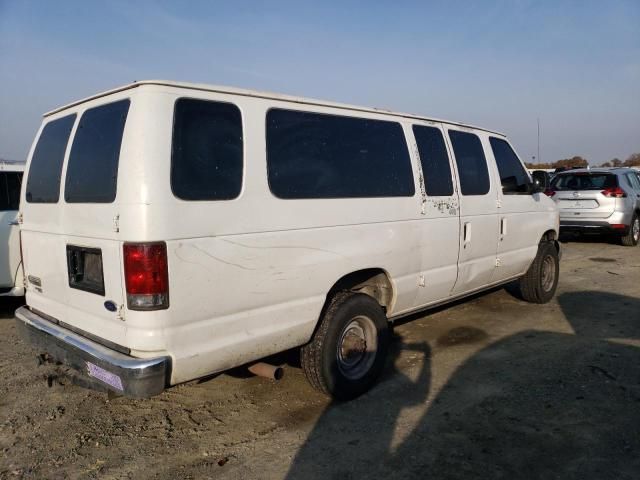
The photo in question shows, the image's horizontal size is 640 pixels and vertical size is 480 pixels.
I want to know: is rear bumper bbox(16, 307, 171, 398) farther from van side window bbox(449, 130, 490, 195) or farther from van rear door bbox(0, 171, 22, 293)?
van side window bbox(449, 130, 490, 195)

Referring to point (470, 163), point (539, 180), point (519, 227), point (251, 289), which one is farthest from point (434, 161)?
point (251, 289)

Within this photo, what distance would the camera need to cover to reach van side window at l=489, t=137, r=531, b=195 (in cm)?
577

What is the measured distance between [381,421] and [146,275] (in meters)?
1.96

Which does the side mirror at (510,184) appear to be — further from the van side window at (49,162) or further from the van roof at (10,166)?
the van roof at (10,166)

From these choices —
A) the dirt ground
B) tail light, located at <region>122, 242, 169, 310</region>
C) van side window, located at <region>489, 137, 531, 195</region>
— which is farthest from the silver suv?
tail light, located at <region>122, 242, 169, 310</region>

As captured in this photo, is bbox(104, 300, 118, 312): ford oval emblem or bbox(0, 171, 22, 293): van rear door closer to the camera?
bbox(104, 300, 118, 312): ford oval emblem

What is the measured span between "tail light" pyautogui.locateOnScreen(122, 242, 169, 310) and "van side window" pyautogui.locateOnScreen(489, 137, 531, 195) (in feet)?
13.4

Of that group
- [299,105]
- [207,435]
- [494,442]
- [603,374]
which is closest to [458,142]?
[299,105]

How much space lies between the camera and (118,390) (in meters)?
2.94

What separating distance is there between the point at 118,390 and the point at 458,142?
3812 millimetres

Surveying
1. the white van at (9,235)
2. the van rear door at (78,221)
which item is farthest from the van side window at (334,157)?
the white van at (9,235)

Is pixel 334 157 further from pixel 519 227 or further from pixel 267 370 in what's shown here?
pixel 519 227

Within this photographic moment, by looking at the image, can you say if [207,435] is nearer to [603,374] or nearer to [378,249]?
[378,249]

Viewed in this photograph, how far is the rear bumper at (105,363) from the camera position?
2826 millimetres
